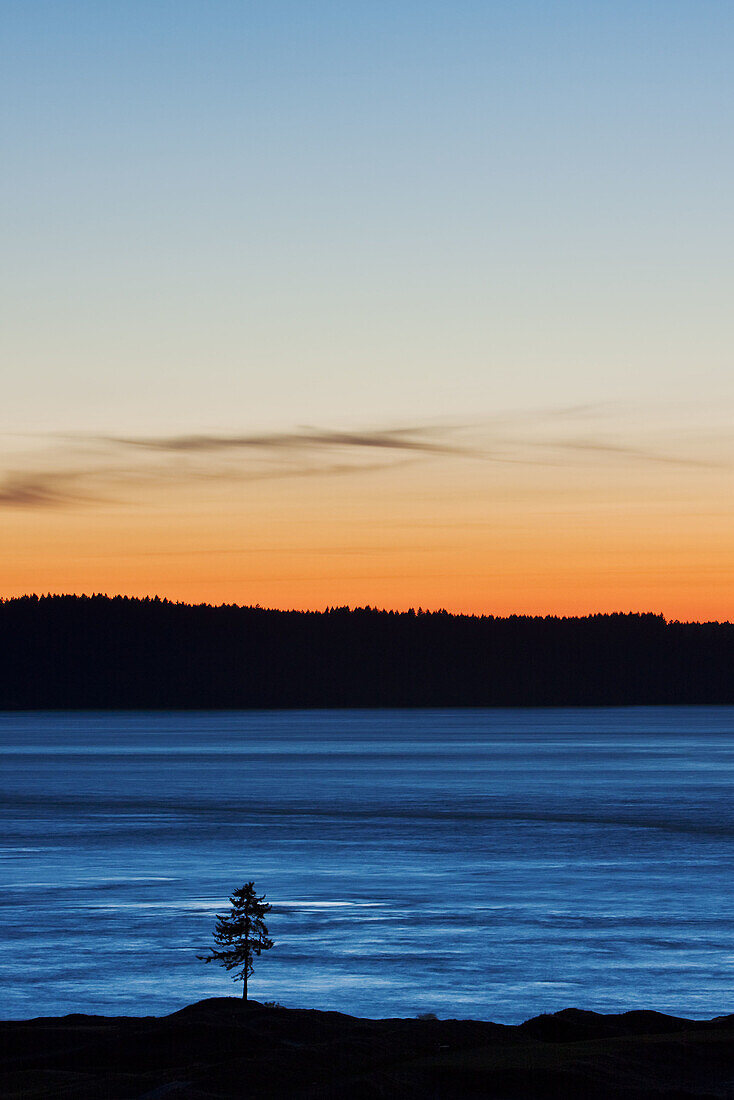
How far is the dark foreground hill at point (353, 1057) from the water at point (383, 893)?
1953 millimetres

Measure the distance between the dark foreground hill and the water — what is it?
1953mm

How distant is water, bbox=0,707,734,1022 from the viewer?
68.1ft

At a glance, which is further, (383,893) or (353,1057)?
(383,893)

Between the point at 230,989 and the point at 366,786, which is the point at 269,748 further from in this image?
the point at 230,989

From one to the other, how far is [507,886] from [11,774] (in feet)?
162

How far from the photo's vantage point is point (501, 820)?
46.5 meters

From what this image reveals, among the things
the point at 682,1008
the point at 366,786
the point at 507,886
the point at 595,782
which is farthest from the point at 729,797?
the point at 682,1008

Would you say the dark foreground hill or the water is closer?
the dark foreground hill

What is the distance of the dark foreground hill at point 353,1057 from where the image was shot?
1457 centimetres

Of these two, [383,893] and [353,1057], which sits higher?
[383,893]

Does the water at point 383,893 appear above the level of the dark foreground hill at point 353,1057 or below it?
above

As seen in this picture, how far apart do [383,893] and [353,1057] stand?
45.7 ft

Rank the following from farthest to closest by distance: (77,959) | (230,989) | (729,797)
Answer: (729,797)
(77,959)
(230,989)

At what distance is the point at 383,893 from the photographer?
96.7 ft
